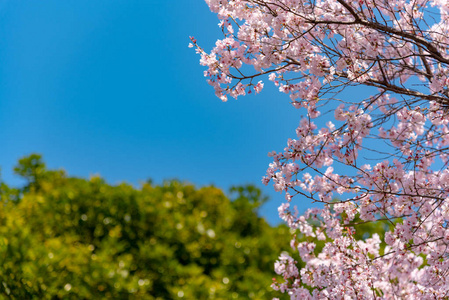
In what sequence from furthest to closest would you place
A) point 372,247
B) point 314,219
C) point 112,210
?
point 112,210
point 372,247
point 314,219

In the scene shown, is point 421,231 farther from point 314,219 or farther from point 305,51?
point 305,51

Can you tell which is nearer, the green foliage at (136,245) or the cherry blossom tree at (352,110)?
the cherry blossom tree at (352,110)

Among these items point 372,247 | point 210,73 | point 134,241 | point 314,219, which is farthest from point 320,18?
point 134,241

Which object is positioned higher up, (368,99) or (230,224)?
(230,224)

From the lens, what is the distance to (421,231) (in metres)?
4.52

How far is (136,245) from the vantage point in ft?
29.0

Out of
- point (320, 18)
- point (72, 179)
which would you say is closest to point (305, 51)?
→ point (320, 18)

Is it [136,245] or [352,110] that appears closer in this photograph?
[352,110]

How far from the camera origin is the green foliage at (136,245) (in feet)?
20.2

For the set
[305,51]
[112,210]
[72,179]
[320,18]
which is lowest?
[305,51]

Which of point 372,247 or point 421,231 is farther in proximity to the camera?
point 372,247

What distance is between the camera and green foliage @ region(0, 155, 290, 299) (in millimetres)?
6168

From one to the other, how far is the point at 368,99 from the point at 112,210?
6.74 meters

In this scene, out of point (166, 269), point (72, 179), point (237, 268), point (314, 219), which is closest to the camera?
point (314, 219)
